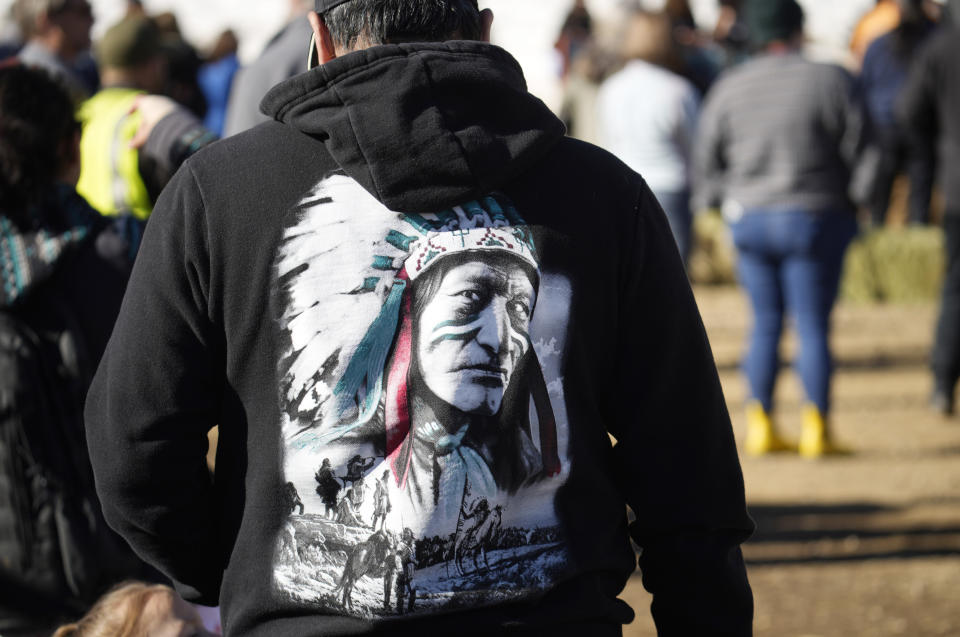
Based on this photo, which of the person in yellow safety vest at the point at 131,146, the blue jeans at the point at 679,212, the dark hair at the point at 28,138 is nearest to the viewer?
the dark hair at the point at 28,138

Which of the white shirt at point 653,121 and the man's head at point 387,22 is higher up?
the man's head at point 387,22

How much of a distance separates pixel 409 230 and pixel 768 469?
486 cm

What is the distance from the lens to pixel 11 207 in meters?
2.73

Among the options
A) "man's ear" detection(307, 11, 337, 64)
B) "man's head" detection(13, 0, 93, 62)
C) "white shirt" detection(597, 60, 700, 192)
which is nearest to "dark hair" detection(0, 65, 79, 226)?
"man's ear" detection(307, 11, 337, 64)

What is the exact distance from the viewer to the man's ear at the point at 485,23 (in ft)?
5.95

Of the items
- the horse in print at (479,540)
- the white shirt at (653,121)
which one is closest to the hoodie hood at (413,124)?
the horse in print at (479,540)

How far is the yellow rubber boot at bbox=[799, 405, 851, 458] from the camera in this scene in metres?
6.31

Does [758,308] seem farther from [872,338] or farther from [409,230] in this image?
[409,230]

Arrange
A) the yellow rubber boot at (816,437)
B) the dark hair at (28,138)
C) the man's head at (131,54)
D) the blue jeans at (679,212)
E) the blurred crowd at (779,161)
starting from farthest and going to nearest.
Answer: the blue jeans at (679,212) < the yellow rubber boot at (816,437) < the blurred crowd at (779,161) < the man's head at (131,54) < the dark hair at (28,138)

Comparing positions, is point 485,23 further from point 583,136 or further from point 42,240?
point 583,136

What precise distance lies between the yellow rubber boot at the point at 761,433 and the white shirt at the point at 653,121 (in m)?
1.27

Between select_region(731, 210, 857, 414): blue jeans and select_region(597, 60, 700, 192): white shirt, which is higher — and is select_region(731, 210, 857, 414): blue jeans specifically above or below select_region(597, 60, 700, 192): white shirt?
below

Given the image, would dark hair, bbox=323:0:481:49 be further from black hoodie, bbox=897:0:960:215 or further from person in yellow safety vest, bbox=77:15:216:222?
black hoodie, bbox=897:0:960:215

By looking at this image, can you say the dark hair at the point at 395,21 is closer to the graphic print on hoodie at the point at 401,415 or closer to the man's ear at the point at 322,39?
the man's ear at the point at 322,39
